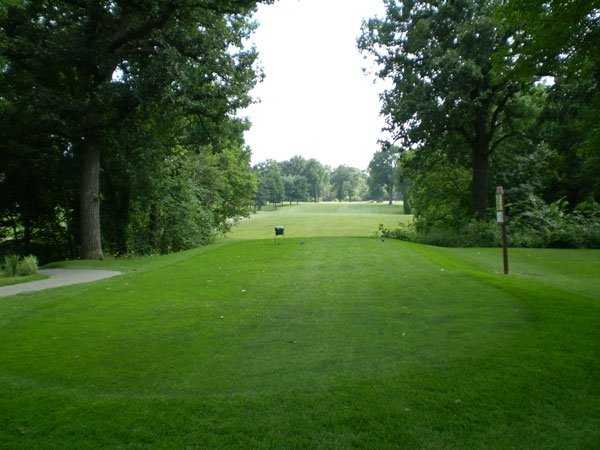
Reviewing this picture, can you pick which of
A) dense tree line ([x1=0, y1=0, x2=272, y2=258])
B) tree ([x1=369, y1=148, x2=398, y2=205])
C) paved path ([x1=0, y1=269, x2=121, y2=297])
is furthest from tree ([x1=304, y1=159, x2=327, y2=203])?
paved path ([x1=0, y1=269, x2=121, y2=297])

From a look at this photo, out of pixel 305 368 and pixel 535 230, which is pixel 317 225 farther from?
Answer: pixel 305 368

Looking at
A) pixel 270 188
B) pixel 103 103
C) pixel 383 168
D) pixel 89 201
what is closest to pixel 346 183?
pixel 383 168

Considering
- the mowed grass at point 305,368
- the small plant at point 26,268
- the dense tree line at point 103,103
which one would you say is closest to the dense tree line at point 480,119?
the dense tree line at point 103,103

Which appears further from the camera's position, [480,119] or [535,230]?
[480,119]

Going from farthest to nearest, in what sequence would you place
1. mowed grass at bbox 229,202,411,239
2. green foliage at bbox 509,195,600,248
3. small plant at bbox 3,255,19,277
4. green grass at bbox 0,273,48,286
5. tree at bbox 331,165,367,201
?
tree at bbox 331,165,367,201
mowed grass at bbox 229,202,411,239
green foliage at bbox 509,195,600,248
small plant at bbox 3,255,19,277
green grass at bbox 0,273,48,286

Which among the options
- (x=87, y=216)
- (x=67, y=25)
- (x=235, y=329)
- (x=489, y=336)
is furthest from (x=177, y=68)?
(x=489, y=336)

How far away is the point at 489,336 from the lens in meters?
6.55

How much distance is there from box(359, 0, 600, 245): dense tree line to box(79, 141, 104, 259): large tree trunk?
1433 cm

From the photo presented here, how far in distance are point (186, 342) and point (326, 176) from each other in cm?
17100

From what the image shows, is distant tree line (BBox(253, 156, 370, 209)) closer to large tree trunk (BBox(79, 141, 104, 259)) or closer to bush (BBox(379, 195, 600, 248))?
bush (BBox(379, 195, 600, 248))

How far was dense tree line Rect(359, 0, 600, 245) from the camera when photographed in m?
23.6

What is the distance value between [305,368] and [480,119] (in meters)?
24.2

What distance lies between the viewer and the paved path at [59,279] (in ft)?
39.6

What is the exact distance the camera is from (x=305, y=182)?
149375 millimetres
